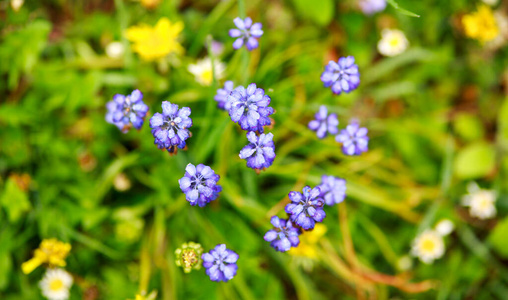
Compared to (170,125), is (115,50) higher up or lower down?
higher up

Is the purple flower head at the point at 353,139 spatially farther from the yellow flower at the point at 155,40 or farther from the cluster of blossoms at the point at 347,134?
the yellow flower at the point at 155,40

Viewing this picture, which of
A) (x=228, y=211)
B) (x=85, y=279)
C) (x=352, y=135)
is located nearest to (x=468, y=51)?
A: (x=352, y=135)

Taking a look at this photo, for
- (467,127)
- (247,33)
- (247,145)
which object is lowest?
(247,145)

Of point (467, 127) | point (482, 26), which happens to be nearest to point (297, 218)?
point (467, 127)

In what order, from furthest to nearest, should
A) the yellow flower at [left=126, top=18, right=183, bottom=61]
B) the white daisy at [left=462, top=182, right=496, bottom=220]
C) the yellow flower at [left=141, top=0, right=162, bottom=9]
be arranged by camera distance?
the white daisy at [left=462, top=182, right=496, bottom=220] < the yellow flower at [left=141, top=0, right=162, bottom=9] < the yellow flower at [left=126, top=18, right=183, bottom=61]

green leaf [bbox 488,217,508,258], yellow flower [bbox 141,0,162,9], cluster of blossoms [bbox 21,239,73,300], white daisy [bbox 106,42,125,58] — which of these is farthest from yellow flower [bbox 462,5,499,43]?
cluster of blossoms [bbox 21,239,73,300]

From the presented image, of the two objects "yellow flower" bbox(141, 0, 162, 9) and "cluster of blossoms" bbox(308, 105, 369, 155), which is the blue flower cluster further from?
"yellow flower" bbox(141, 0, 162, 9)

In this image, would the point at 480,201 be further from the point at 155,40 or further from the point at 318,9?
the point at 155,40
